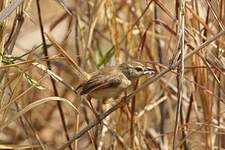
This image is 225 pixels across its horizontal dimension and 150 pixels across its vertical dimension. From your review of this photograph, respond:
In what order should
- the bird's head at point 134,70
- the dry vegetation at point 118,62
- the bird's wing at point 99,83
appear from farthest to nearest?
the bird's head at point 134,70
the bird's wing at point 99,83
the dry vegetation at point 118,62

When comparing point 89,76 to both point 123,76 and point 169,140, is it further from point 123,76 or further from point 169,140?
point 169,140

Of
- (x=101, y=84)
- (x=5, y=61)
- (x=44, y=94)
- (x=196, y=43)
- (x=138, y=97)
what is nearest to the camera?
(x=5, y=61)

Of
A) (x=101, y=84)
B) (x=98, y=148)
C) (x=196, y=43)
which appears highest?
(x=196, y=43)

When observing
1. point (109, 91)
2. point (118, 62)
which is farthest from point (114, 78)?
point (118, 62)

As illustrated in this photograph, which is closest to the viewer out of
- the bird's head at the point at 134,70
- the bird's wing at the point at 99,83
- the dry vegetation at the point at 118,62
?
the dry vegetation at the point at 118,62

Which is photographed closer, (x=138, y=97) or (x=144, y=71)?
(x=144, y=71)

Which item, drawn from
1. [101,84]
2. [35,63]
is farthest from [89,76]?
[35,63]

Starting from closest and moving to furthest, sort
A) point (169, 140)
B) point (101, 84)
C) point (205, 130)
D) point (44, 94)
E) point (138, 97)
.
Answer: point (101, 84), point (205, 130), point (169, 140), point (138, 97), point (44, 94)

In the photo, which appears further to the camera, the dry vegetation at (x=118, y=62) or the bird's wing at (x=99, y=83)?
the bird's wing at (x=99, y=83)
